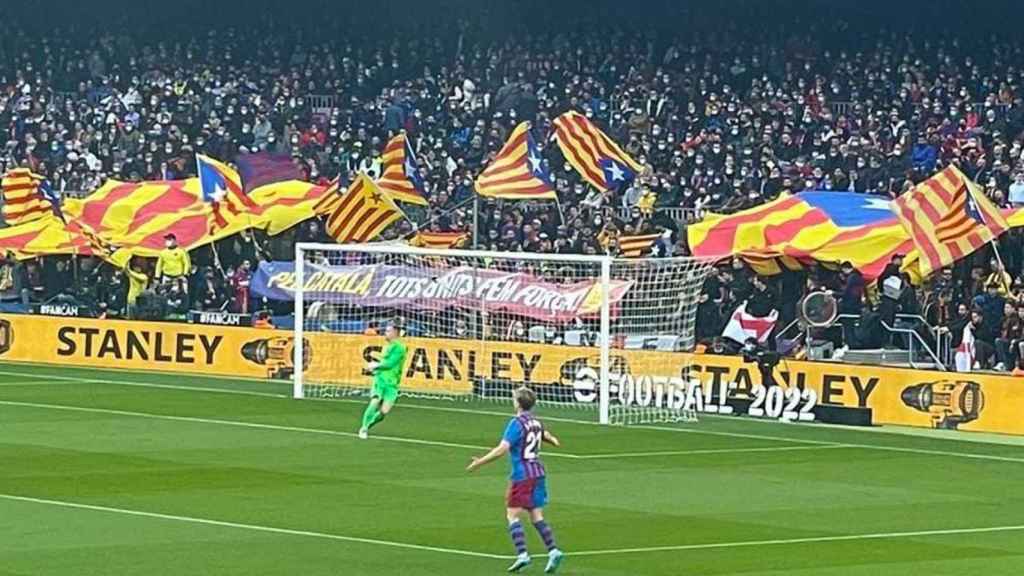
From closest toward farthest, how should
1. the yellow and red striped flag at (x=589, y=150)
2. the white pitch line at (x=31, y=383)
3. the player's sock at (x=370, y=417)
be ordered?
the player's sock at (x=370, y=417) → the white pitch line at (x=31, y=383) → the yellow and red striped flag at (x=589, y=150)

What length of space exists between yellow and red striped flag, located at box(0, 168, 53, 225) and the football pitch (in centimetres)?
1088

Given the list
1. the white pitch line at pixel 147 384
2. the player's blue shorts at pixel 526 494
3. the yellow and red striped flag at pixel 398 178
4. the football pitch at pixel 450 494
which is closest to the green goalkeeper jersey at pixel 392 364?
the football pitch at pixel 450 494

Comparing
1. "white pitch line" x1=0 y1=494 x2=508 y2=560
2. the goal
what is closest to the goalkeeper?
the goal

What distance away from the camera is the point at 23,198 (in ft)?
164

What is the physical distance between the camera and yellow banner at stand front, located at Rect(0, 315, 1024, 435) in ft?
118

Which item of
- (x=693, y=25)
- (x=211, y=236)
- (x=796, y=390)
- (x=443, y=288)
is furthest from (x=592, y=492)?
(x=693, y=25)

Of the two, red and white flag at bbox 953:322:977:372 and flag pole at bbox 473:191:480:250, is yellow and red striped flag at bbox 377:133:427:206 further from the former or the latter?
red and white flag at bbox 953:322:977:372

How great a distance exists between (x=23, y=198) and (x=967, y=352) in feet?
68.9

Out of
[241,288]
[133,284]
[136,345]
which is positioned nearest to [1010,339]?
[241,288]

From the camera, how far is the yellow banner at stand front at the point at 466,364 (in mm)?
35906

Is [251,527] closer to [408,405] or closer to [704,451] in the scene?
[704,451]

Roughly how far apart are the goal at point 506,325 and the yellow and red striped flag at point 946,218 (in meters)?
3.73

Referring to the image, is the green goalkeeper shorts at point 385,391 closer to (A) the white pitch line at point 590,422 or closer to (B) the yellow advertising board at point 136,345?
(A) the white pitch line at point 590,422

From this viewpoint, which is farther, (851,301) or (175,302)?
(175,302)
